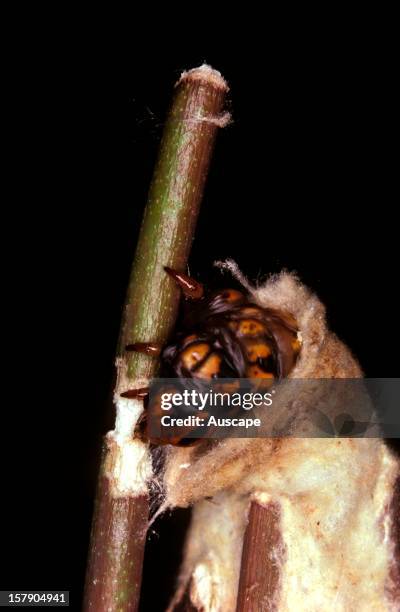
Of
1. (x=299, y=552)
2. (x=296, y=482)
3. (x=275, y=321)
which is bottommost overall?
(x=299, y=552)

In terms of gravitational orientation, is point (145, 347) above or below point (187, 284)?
below

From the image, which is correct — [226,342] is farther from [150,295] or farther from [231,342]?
[150,295]

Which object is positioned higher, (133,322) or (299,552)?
(133,322)

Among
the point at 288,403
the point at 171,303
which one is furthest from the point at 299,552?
the point at 171,303

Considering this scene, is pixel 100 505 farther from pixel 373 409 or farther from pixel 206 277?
pixel 206 277

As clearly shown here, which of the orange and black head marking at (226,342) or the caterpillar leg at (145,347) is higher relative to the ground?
the orange and black head marking at (226,342)

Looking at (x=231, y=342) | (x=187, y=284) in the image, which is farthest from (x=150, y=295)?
(x=231, y=342)

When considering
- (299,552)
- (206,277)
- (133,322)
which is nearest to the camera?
(133,322)

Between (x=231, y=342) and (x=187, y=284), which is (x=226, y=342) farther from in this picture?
(x=187, y=284)

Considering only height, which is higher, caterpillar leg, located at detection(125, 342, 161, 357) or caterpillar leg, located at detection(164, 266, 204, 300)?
caterpillar leg, located at detection(164, 266, 204, 300)

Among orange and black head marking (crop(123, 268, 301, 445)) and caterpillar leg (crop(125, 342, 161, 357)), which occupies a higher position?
orange and black head marking (crop(123, 268, 301, 445))

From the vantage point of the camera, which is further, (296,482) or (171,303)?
(296,482)
